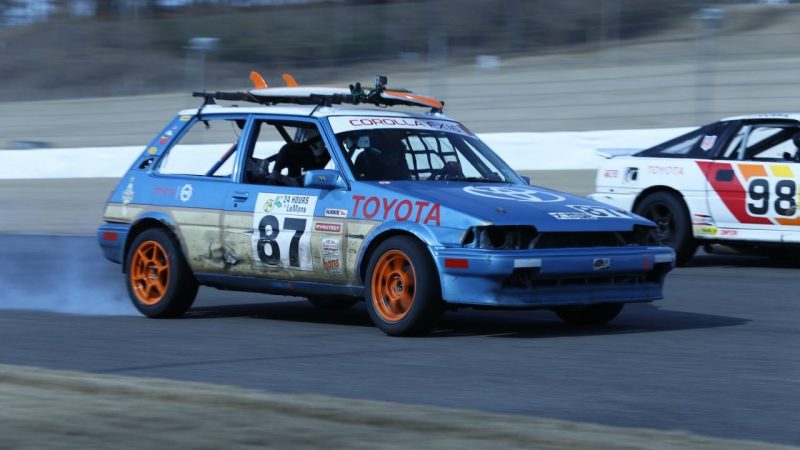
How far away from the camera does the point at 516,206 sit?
7809mm

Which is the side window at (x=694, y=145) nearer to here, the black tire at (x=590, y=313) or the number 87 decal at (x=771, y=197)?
the number 87 decal at (x=771, y=197)

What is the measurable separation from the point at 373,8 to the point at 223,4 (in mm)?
5755

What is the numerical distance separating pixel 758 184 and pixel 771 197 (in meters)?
0.18

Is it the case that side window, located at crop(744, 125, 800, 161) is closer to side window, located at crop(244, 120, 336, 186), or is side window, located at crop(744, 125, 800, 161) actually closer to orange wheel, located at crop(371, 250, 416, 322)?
side window, located at crop(244, 120, 336, 186)

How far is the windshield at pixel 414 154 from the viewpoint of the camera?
8.45 m

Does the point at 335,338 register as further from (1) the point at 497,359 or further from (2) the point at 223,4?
(2) the point at 223,4

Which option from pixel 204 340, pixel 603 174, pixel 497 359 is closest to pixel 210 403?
pixel 497 359

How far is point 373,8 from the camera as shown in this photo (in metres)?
23.7

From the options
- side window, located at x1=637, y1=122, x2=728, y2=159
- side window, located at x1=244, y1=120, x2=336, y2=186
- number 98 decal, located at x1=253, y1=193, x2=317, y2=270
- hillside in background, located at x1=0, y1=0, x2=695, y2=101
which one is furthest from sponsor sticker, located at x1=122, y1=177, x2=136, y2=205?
hillside in background, located at x1=0, y1=0, x2=695, y2=101

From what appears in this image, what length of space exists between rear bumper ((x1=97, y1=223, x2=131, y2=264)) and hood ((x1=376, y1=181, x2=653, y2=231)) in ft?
7.53

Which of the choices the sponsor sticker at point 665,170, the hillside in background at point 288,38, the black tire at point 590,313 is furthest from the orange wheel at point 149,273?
the hillside in background at point 288,38

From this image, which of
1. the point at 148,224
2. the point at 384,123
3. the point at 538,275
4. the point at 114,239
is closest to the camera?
the point at 538,275

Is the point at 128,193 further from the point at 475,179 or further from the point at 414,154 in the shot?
the point at 475,179

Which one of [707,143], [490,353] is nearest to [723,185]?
[707,143]
